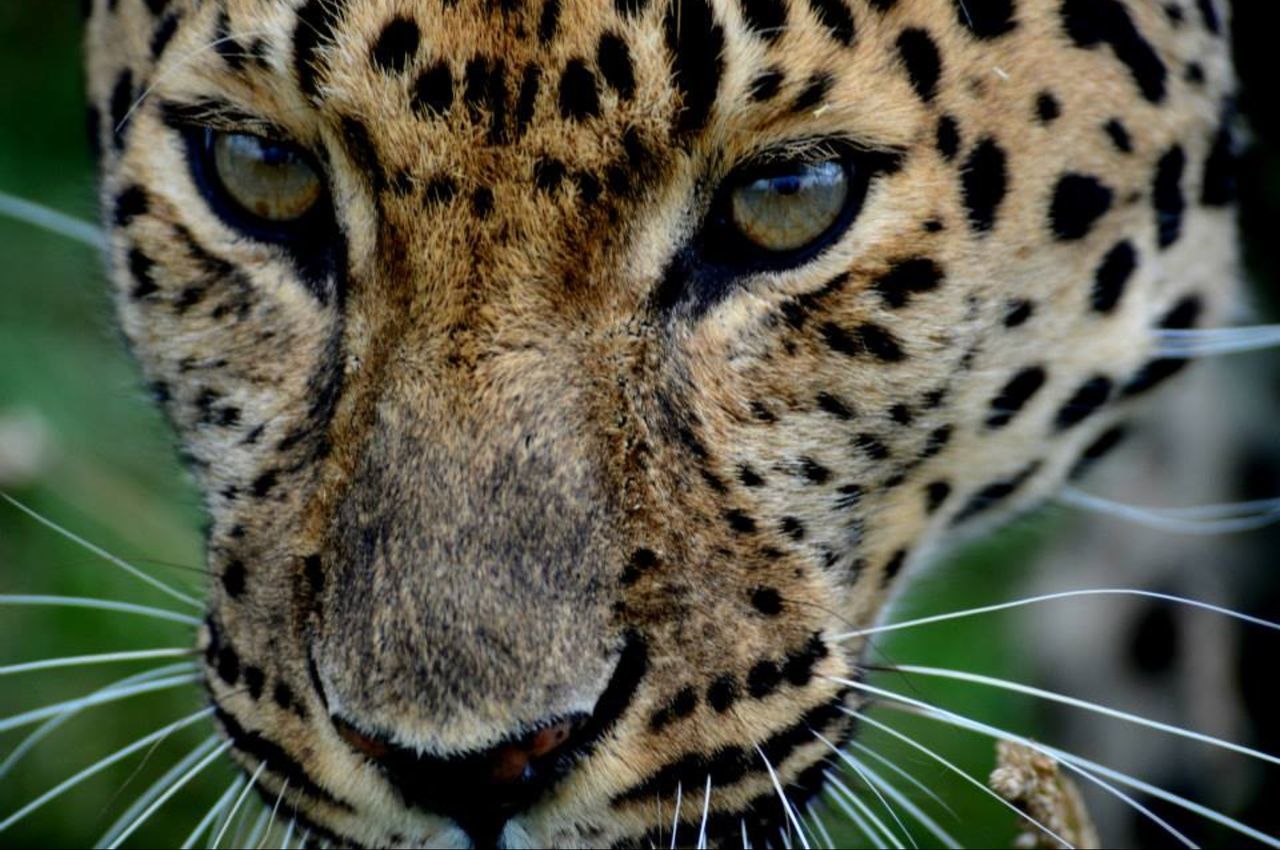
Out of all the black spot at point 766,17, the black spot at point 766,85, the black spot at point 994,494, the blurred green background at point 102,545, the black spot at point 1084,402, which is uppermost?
the black spot at point 766,17

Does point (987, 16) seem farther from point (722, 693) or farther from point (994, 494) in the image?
point (722, 693)

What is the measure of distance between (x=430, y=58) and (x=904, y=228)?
33.4 inches

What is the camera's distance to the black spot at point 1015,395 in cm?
353

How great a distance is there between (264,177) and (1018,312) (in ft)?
4.49

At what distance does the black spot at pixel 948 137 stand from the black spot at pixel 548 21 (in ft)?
2.27

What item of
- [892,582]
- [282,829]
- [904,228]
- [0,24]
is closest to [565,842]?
[282,829]

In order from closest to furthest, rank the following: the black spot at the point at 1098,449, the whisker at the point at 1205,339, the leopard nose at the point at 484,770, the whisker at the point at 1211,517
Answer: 1. the leopard nose at the point at 484,770
2. the whisker at the point at 1205,339
3. the black spot at the point at 1098,449
4. the whisker at the point at 1211,517

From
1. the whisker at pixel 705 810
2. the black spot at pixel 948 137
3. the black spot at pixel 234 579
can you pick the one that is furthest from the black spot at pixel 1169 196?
the black spot at pixel 234 579

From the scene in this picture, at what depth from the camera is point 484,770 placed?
2.75 meters

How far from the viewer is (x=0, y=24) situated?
7113mm

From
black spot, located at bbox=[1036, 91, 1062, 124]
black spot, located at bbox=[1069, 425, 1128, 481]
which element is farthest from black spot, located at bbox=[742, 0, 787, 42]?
black spot, located at bbox=[1069, 425, 1128, 481]

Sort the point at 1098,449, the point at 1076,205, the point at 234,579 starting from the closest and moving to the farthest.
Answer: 1. the point at 234,579
2. the point at 1076,205
3. the point at 1098,449

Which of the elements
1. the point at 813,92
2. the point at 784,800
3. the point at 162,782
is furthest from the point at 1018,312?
the point at 162,782

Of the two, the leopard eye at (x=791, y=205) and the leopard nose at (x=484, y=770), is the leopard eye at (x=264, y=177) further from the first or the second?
the leopard nose at (x=484, y=770)
